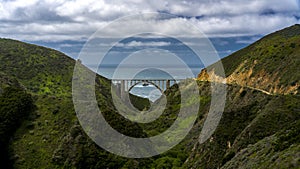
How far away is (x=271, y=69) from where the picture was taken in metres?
58.1

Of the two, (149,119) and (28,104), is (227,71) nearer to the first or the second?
(149,119)

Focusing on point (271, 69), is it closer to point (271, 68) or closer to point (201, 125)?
point (271, 68)

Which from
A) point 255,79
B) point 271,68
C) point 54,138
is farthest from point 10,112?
point 271,68

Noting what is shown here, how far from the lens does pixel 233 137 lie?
3316 cm

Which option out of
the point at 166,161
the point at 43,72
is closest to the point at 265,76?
the point at 166,161

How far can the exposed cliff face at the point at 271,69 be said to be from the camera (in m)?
50.0

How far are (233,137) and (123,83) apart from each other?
206 feet

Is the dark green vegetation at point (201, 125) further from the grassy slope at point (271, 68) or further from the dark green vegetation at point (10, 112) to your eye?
the dark green vegetation at point (10, 112)

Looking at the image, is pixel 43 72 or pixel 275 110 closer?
pixel 275 110

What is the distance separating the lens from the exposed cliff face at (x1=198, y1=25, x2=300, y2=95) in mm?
50000

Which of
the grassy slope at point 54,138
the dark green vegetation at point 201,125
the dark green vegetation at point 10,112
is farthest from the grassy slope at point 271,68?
the dark green vegetation at point 10,112

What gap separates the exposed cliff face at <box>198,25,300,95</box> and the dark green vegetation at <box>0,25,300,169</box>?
0.18m

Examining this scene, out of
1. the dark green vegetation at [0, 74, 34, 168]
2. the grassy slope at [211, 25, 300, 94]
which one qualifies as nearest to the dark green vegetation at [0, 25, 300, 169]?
the grassy slope at [211, 25, 300, 94]

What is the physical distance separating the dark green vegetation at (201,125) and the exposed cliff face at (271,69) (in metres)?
0.18
